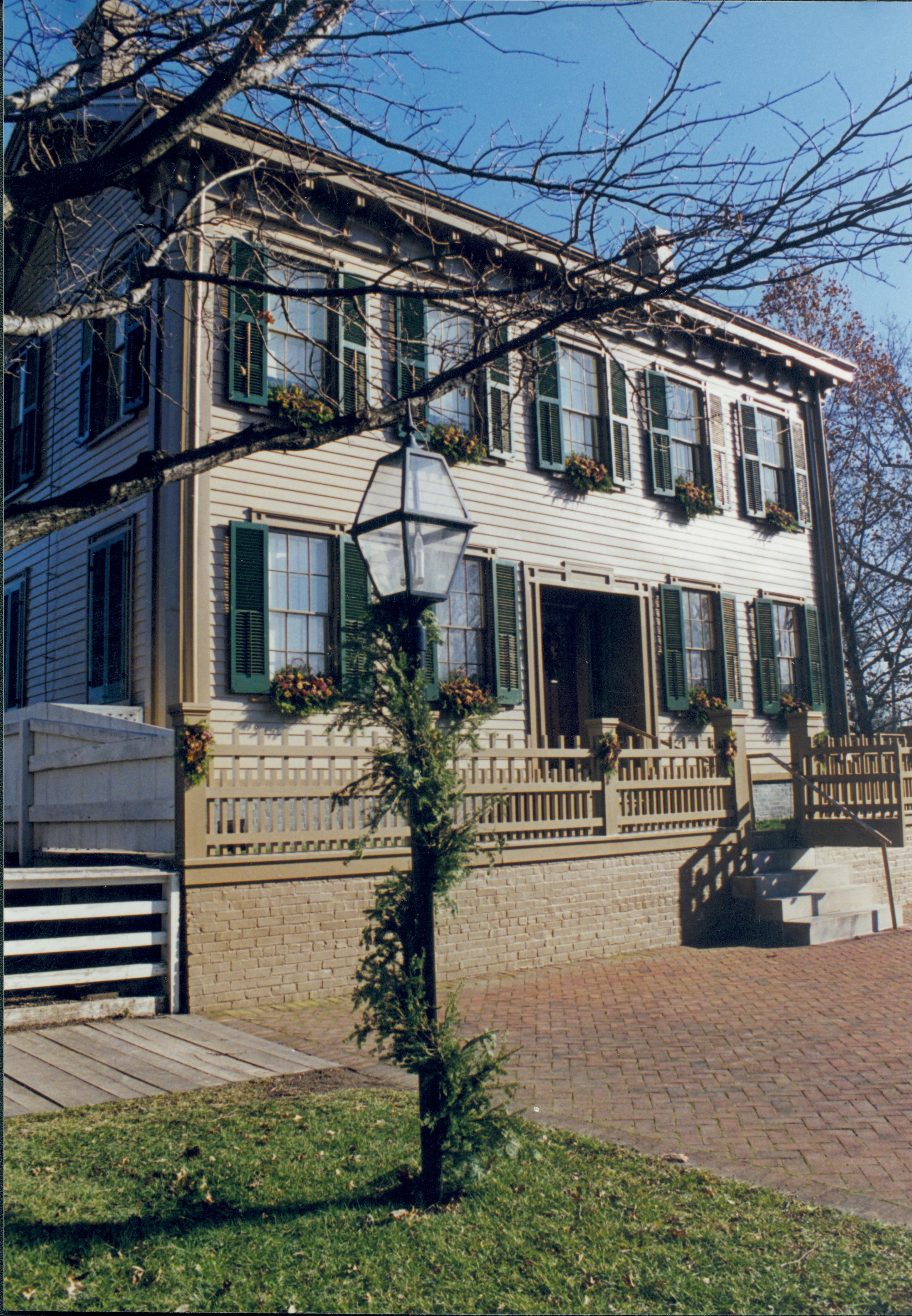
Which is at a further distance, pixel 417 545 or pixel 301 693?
pixel 301 693

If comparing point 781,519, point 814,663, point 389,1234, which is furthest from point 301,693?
point 814,663

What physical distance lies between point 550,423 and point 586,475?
91cm

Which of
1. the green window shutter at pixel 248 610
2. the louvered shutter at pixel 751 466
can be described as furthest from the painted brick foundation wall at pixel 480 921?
the louvered shutter at pixel 751 466

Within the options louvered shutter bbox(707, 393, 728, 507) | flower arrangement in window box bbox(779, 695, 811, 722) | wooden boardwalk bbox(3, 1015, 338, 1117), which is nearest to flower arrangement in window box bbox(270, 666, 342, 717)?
wooden boardwalk bbox(3, 1015, 338, 1117)

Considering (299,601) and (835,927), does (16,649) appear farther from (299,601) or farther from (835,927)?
(835,927)

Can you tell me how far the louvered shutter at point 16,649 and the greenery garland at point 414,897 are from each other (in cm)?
1144

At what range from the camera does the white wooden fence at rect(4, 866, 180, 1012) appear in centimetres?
774

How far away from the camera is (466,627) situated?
13.4 m

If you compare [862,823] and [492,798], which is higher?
→ [492,798]

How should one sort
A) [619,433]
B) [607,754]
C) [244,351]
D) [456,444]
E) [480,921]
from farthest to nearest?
1. [619,433]
2. [456,444]
3. [607,754]
4. [244,351]
5. [480,921]

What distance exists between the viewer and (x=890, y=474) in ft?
86.5

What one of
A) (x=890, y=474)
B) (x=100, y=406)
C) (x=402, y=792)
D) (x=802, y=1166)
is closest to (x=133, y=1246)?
(x=402, y=792)

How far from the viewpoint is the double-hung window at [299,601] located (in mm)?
11609

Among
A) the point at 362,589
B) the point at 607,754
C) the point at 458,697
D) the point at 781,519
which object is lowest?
the point at 607,754
